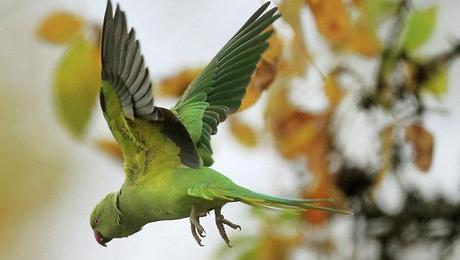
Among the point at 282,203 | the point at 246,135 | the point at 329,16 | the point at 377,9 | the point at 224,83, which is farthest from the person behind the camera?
the point at 246,135

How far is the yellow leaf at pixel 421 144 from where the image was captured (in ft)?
2.74

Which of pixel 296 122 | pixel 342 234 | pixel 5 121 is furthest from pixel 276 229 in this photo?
pixel 5 121

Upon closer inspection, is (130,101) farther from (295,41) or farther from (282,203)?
(295,41)

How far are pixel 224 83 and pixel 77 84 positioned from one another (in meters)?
0.24

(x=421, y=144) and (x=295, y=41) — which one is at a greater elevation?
(x=295, y=41)

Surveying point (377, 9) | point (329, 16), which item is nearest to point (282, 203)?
point (329, 16)

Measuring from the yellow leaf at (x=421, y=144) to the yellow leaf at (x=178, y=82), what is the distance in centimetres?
21

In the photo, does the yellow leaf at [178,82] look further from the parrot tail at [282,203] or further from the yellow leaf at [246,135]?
the parrot tail at [282,203]

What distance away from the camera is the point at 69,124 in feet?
2.46

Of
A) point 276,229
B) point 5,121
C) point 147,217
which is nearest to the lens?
point 147,217

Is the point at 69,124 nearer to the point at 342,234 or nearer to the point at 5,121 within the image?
the point at 342,234

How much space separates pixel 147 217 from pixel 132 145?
0.12ft

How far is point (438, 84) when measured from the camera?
0.90m

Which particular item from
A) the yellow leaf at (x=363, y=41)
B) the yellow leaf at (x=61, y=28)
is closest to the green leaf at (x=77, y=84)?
the yellow leaf at (x=61, y=28)
